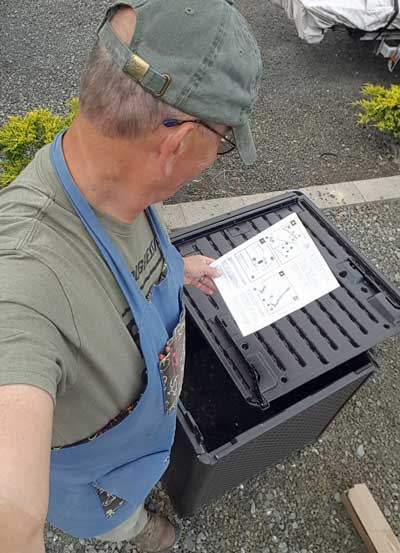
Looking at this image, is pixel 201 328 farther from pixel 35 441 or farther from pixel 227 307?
pixel 35 441

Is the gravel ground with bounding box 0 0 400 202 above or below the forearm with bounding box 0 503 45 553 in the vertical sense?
below

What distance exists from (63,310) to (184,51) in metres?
0.54

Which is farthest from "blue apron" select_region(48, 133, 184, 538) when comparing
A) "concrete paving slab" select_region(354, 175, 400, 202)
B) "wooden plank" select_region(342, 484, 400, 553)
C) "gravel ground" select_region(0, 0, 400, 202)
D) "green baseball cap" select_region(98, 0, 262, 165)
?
"concrete paving slab" select_region(354, 175, 400, 202)

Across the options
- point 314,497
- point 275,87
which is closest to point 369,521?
point 314,497

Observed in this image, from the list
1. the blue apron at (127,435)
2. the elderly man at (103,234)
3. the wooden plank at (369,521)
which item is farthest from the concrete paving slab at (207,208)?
the elderly man at (103,234)

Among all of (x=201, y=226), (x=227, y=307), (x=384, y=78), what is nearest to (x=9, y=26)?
(x=384, y=78)

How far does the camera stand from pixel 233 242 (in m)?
1.78

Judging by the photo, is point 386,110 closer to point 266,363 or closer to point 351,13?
point 351,13

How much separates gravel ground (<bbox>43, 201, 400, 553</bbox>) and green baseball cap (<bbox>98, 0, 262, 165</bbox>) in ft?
5.91

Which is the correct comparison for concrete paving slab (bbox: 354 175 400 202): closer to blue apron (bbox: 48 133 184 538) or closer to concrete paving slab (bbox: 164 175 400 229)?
concrete paving slab (bbox: 164 175 400 229)

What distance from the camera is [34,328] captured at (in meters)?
0.74

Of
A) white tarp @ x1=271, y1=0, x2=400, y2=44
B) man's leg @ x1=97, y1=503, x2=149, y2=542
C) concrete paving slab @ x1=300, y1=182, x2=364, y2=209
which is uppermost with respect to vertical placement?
white tarp @ x1=271, y1=0, x2=400, y2=44

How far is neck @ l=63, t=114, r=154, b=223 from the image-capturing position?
2.93 feet

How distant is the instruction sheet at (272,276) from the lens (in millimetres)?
1417
